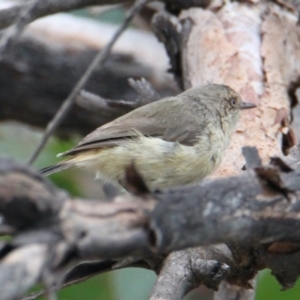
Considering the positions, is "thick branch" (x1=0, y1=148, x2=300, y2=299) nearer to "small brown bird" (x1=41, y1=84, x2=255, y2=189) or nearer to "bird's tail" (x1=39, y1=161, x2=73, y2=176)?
"small brown bird" (x1=41, y1=84, x2=255, y2=189)

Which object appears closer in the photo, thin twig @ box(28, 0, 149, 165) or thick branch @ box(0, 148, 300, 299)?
thick branch @ box(0, 148, 300, 299)

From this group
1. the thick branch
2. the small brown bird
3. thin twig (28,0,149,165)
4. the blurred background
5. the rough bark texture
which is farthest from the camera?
the blurred background

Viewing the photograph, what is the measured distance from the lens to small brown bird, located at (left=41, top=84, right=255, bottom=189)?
12.6 ft

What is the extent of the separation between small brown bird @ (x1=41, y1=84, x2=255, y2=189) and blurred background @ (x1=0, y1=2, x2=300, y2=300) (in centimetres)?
56

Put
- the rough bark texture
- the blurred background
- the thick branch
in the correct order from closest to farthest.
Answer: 1. the thick branch
2. the rough bark texture
3. the blurred background

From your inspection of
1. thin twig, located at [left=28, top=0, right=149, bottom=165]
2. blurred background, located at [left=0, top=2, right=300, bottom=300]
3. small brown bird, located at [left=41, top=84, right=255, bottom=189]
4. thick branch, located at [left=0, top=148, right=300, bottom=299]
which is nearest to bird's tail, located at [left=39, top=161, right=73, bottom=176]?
small brown bird, located at [left=41, top=84, right=255, bottom=189]

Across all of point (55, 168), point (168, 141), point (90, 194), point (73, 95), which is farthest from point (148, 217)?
point (90, 194)

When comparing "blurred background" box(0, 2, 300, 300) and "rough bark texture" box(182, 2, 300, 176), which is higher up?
"rough bark texture" box(182, 2, 300, 176)

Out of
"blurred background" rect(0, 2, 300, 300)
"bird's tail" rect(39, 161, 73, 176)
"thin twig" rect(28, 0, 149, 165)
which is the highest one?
"thin twig" rect(28, 0, 149, 165)

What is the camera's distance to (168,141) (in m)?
3.94

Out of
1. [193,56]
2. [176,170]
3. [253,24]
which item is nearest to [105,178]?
[176,170]

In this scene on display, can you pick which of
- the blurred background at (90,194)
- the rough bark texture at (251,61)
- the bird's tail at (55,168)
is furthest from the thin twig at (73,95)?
the rough bark texture at (251,61)

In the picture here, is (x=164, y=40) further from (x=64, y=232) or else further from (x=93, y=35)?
(x=64, y=232)

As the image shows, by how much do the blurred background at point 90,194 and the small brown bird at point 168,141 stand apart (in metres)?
0.56
